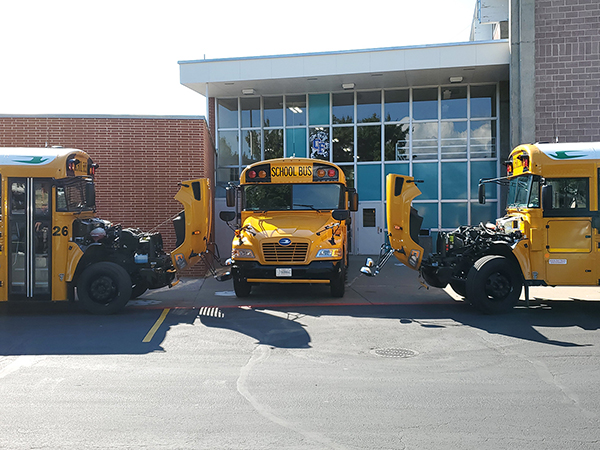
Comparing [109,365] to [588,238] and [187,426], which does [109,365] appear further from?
[588,238]

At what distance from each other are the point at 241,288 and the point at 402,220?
11.5 ft

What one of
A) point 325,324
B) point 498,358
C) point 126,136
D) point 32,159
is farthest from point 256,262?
point 126,136

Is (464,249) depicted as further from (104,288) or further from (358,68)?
(358,68)

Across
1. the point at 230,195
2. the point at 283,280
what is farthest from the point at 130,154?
the point at 283,280

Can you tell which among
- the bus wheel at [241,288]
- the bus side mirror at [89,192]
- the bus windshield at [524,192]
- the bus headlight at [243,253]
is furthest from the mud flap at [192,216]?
the bus windshield at [524,192]

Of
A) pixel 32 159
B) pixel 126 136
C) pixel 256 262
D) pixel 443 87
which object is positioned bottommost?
pixel 256 262

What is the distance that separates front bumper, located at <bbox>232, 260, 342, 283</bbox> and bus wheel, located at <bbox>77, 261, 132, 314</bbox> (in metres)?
2.30

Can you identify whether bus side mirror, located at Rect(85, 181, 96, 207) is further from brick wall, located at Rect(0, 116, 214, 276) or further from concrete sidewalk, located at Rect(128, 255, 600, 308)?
brick wall, located at Rect(0, 116, 214, 276)

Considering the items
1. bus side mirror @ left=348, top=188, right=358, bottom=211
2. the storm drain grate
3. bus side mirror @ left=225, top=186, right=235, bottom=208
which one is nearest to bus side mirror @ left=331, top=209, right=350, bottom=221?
bus side mirror @ left=348, top=188, right=358, bottom=211

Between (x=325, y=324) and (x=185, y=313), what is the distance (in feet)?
8.75

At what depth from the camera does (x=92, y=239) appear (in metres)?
9.26

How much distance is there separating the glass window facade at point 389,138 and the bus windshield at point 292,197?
934 centimetres

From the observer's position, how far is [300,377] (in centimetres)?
567

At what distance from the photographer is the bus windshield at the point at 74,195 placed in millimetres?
9000
